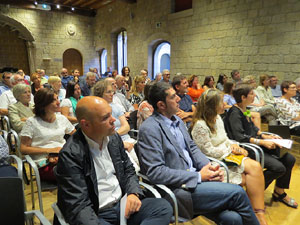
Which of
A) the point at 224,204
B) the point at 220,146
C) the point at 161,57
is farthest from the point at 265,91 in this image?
the point at 161,57

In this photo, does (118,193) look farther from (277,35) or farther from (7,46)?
(7,46)

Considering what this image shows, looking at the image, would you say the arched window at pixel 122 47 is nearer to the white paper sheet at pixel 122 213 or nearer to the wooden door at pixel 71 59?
the wooden door at pixel 71 59

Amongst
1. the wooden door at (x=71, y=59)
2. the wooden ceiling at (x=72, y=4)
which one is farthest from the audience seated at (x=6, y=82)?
the wooden door at (x=71, y=59)

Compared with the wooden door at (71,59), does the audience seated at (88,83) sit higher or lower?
lower

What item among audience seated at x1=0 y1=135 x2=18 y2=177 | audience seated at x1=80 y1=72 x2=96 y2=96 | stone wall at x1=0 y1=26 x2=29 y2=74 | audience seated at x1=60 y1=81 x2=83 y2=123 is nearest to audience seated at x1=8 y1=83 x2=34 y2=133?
audience seated at x1=60 y1=81 x2=83 y2=123

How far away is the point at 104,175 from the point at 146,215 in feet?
1.08

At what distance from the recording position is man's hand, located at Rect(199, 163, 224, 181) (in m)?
1.55

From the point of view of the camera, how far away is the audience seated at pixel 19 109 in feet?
8.28

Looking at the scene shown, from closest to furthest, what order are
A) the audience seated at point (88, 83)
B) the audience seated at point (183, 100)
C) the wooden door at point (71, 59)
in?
the audience seated at point (183, 100)
the audience seated at point (88, 83)
the wooden door at point (71, 59)

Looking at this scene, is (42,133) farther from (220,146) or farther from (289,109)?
(289,109)

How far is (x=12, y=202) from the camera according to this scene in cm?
106

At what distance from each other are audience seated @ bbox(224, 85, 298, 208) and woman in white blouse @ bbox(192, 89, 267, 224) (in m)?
0.27

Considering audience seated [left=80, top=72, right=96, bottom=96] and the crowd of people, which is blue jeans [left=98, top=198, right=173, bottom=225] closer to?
the crowd of people

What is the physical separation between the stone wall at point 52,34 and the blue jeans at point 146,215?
12.6 metres
